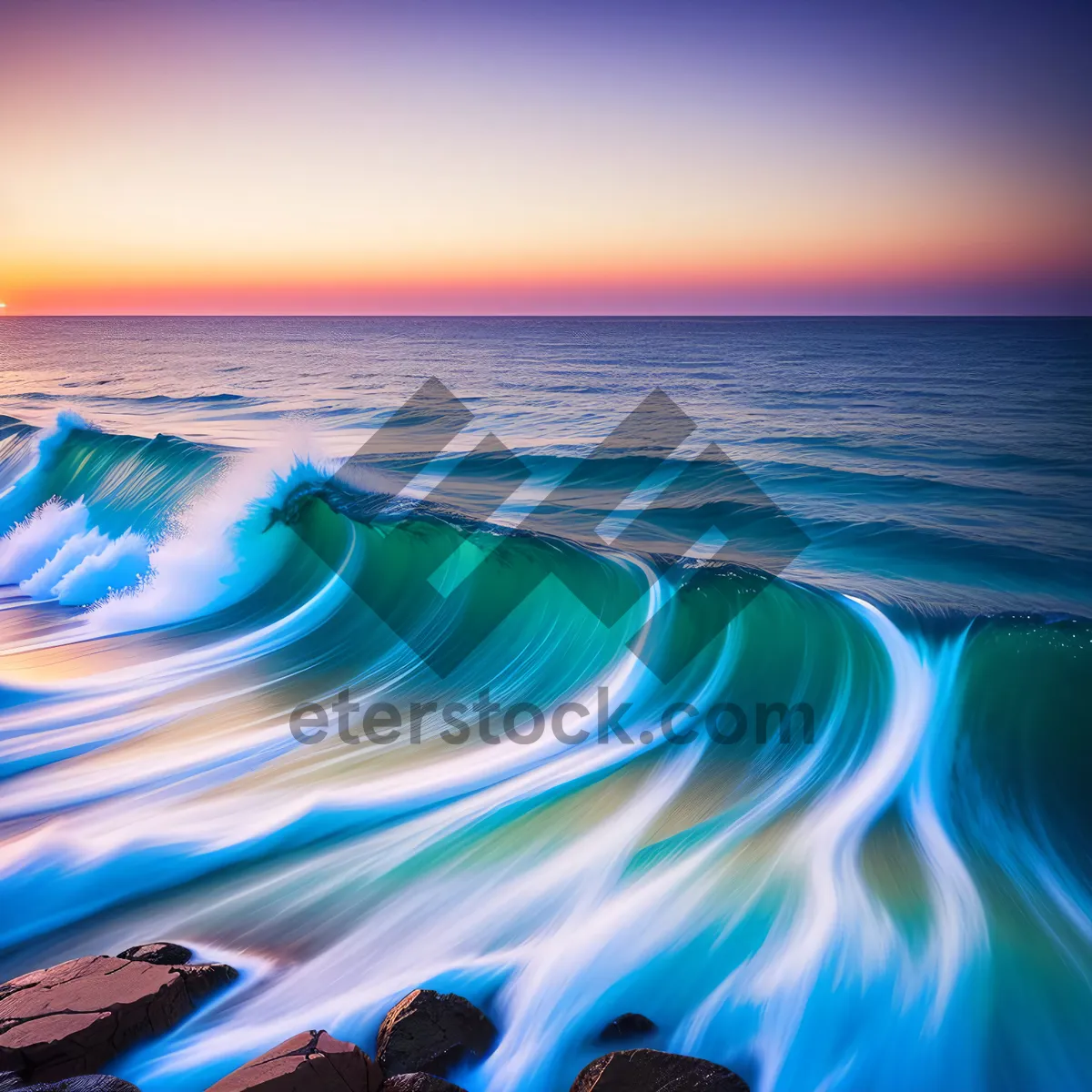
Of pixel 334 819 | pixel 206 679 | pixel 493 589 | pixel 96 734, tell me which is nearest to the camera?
pixel 334 819

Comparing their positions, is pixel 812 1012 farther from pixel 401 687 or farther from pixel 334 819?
pixel 401 687

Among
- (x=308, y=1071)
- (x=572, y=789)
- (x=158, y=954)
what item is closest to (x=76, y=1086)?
(x=308, y=1071)

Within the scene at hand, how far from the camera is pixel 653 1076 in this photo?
210cm

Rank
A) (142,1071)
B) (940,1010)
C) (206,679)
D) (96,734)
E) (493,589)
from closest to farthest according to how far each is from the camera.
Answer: (142,1071), (940,1010), (96,734), (206,679), (493,589)

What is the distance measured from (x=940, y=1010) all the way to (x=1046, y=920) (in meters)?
0.79

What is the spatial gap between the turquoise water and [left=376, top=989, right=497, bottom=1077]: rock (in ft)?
0.48

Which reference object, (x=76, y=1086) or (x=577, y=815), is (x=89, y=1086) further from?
(x=577, y=815)

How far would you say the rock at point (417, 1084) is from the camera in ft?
6.67

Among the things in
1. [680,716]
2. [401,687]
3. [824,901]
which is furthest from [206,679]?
[824,901]

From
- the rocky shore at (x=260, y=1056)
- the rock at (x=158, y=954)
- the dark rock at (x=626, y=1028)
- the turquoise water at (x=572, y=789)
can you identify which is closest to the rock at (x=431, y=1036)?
the rocky shore at (x=260, y=1056)

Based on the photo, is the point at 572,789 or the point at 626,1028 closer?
the point at 626,1028

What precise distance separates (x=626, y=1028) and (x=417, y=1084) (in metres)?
0.85

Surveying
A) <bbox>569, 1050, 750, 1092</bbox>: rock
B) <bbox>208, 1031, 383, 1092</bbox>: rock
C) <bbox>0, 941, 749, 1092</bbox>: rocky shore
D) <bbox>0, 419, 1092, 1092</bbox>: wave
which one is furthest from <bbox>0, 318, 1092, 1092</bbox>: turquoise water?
<bbox>208, 1031, 383, 1092</bbox>: rock

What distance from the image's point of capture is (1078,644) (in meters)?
5.01
